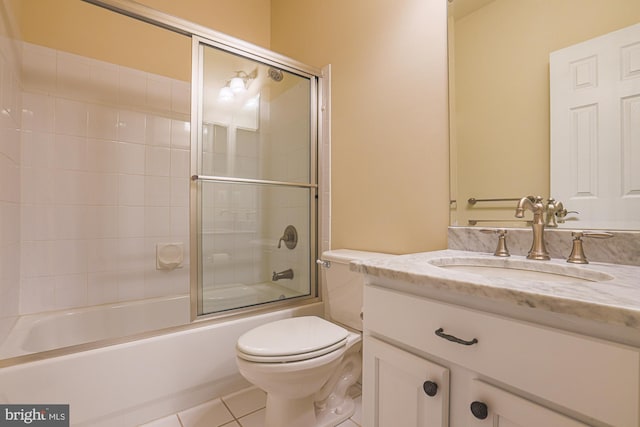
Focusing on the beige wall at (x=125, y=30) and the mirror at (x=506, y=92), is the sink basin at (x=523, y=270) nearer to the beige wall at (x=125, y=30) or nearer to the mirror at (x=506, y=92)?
the mirror at (x=506, y=92)

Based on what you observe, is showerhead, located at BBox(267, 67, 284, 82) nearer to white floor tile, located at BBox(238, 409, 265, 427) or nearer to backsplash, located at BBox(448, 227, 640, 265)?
backsplash, located at BBox(448, 227, 640, 265)

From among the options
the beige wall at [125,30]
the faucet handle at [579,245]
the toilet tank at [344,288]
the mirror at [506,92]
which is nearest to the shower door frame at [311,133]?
the toilet tank at [344,288]

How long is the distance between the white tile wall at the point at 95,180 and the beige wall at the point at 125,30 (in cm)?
7

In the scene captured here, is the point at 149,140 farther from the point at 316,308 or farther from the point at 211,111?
the point at 316,308

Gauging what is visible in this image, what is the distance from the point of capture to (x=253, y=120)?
1.82 meters

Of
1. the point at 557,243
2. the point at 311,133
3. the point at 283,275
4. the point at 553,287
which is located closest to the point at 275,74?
the point at 311,133

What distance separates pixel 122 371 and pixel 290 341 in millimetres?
728

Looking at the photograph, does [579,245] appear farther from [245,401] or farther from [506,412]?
[245,401]

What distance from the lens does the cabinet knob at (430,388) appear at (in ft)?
2.13

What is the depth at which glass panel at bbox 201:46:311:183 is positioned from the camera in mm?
1551

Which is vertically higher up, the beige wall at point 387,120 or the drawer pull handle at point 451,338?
the beige wall at point 387,120

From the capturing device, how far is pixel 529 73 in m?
1.02

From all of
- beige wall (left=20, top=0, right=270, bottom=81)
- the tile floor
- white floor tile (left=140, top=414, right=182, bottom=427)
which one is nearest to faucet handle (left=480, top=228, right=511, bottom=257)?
the tile floor

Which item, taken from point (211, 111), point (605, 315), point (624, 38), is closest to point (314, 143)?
point (211, 111)
